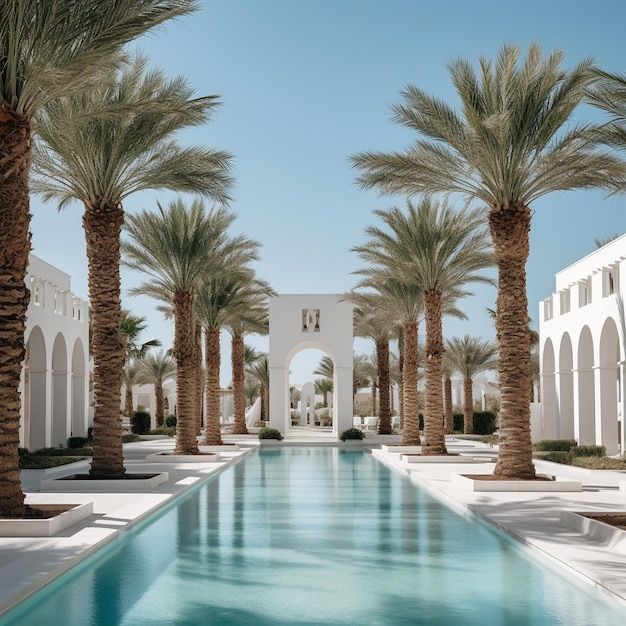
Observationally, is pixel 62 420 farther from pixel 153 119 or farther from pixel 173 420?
pixel 173 420

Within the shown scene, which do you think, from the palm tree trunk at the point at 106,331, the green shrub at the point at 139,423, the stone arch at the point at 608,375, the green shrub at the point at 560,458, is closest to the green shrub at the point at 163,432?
the green shrub at the point at 139,423

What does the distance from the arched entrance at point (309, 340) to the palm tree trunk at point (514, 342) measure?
22027mm

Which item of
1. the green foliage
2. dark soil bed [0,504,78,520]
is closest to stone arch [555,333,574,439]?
the green foliage

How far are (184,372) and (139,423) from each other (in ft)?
59.3

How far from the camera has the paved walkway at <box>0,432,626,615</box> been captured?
27.1ft

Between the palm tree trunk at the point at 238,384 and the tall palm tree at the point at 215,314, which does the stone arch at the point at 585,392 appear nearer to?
the tall palm tree at the point at 215,314

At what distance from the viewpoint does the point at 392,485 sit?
59.5 ft

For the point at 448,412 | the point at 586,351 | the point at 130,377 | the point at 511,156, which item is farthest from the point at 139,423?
the point at 511,156

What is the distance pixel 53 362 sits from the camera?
1107 inches

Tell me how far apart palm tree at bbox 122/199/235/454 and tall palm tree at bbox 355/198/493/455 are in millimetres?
4825

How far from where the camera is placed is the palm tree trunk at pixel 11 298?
10.7m

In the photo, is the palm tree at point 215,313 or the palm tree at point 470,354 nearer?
the palm tree at point 215,313

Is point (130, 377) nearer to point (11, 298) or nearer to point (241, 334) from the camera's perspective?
point (241, 334)

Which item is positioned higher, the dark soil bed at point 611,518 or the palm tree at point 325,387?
the palm tree at point 325,387
